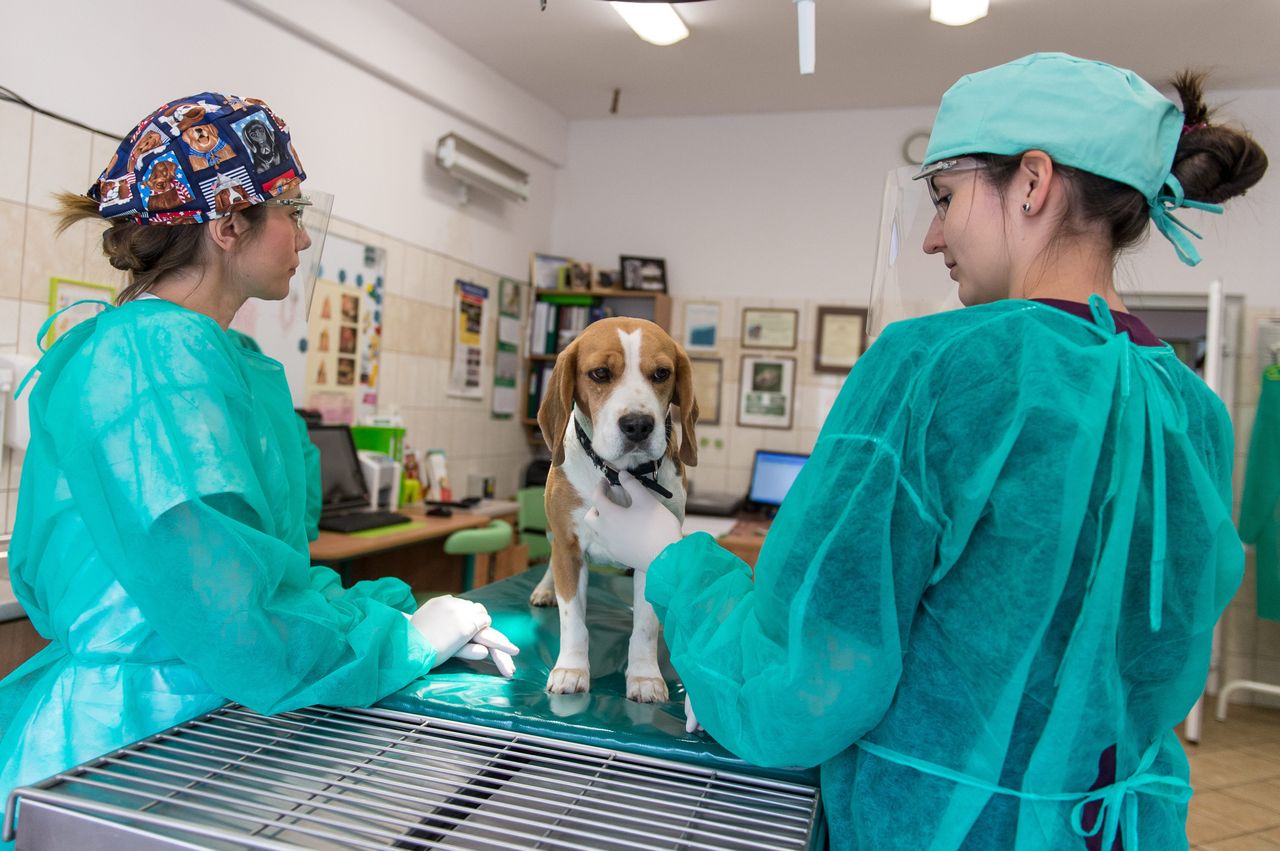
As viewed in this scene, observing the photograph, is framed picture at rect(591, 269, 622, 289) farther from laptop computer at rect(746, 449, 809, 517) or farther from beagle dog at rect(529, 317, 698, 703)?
beagle dog at rect(529, 317, 698, 703)

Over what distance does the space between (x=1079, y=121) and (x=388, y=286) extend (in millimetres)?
3906

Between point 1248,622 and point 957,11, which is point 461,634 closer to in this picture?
point 957,11

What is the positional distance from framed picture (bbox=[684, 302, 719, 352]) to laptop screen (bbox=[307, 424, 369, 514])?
242 cm

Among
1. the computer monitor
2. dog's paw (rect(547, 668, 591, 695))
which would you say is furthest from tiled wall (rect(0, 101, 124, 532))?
the computer monitor

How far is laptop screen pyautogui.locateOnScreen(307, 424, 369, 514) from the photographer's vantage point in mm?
3684

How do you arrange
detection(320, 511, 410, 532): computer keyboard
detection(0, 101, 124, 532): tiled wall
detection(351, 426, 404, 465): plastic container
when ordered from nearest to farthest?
detection(0, 101, 124, 532): tiled wall < detection(320, 511, 410, 532): computer keyboard < detection(351, 426, 404, 465): plastic container

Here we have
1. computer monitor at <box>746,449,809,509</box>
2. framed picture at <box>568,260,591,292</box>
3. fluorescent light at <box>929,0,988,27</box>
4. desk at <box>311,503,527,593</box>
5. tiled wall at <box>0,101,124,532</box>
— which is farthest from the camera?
framed picture at <box>568,260,591,292</box>

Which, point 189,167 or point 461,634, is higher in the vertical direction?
point 189,167

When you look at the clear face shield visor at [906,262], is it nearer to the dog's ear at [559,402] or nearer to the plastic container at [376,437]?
the dog's ear at [559,402]

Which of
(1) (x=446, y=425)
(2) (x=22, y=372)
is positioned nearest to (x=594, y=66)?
(1) (x=446, y=425)

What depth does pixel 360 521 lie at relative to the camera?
3549 mm

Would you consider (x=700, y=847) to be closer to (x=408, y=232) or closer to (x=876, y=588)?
(x=876, y=588)

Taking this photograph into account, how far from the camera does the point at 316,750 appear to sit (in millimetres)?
1100

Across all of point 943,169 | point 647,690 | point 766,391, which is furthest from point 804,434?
point 943,169
